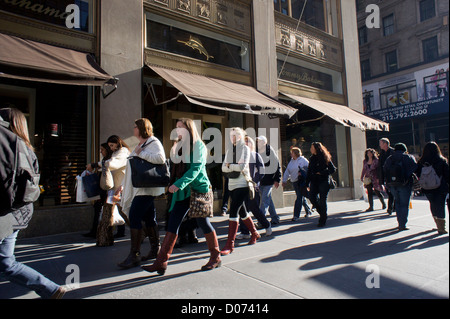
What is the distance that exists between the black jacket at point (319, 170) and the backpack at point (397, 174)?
41.0 inches

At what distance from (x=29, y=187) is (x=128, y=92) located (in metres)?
4.67

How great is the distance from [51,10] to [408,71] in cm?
2775

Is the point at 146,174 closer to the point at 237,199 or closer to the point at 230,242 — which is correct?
the point at 237,199

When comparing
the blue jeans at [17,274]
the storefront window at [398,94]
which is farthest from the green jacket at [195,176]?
the storefront window at [398,94]

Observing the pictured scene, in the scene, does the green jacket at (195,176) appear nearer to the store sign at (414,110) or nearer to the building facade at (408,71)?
the store sign at (414,110)

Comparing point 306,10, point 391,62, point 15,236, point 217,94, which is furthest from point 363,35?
point 15,236

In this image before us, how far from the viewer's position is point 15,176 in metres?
2.31

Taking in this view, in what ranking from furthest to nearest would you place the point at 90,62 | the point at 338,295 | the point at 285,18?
the point at 285,18 → the point at 90,62 → the point at 338,295

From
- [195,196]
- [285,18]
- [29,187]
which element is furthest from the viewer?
[285,18]

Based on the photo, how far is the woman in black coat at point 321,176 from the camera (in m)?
6.09

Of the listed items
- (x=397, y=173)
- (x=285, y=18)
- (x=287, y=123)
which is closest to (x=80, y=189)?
(x=397, y=173)

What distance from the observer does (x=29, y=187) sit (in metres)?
2.37

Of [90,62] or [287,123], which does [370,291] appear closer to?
[90,62]

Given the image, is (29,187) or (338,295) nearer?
(29,187)
